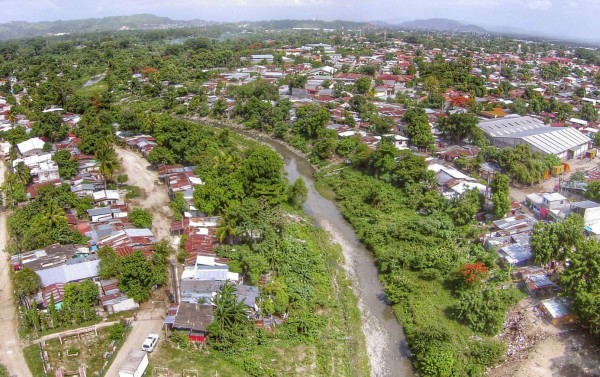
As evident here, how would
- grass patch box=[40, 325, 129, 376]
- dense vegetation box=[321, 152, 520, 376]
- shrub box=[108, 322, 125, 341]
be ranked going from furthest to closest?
shrub box=[108, 322, 125, 341] → dense vegetation box=[321, 152, 520, 376] → grass patch box=[40, 325, 129, 376]

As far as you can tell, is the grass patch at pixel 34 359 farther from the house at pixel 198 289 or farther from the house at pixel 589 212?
the house at pixel 589 212

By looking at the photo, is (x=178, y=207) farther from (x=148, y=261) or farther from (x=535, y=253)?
(x=535, y=253)

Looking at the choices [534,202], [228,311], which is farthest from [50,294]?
[534,202]

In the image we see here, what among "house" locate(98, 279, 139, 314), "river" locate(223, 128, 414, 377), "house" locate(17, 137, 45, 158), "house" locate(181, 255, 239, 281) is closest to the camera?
"river" locate(223, 128, 414, 377)

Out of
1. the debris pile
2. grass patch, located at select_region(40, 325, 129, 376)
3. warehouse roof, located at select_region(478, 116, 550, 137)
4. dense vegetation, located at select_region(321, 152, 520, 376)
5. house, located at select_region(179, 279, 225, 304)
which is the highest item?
warehouse roof, located at select_region(478, 116, 550, 137)

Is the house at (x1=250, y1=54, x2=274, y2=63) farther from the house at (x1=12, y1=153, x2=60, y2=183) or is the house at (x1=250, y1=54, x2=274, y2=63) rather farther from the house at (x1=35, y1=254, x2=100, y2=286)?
the house at (x1=35, y1=254, x2=100, y2=286)

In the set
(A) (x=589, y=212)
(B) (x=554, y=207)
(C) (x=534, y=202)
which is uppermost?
(A) (x=589, y=212)

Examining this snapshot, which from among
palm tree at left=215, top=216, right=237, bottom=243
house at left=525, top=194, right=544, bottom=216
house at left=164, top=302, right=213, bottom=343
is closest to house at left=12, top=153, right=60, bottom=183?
palm tree at left=215, top=216, right=237, bottom=243

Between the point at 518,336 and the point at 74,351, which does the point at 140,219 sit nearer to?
the point at 74,351
